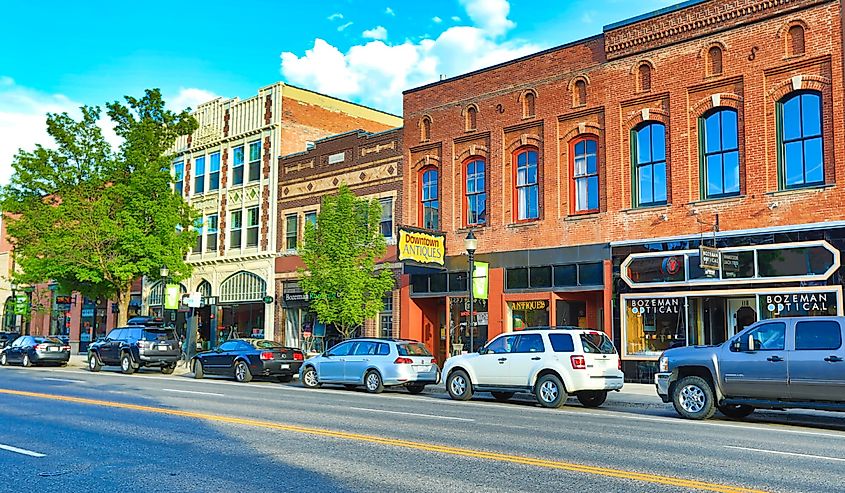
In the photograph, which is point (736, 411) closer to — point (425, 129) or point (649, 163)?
point (649, 163)

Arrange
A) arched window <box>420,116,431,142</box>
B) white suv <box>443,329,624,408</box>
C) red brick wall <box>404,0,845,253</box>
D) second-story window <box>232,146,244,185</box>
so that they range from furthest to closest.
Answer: second-story window <box>232,146,244,185</box>, arched window <box>420,116,431,142</box>, red brick wall <box>404,0,845,253</box>, white suv <box>443,329,624,408</box>

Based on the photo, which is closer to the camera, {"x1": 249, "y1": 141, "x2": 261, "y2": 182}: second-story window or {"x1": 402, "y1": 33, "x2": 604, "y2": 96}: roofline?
{"x1": 402, "y1": 33, "x2": 604, "y2": 96}: roofline

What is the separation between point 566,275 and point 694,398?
33.6 feet

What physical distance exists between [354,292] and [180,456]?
1646 cm

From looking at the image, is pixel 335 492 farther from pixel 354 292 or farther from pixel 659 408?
pixel 354 292

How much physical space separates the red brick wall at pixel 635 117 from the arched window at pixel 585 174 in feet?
0.76

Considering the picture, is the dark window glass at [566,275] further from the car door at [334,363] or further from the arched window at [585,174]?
the car door at [334,363]

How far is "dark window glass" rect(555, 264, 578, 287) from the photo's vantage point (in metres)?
25.1

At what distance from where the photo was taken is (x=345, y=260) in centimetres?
2630

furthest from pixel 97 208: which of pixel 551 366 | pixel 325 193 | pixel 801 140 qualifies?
pixel 801 140

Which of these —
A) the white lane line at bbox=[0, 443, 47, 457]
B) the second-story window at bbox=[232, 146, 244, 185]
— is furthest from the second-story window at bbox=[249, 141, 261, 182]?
the white lane line at bbox=[0, 443, 47, 457]

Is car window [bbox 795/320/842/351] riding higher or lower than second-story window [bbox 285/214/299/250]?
lower

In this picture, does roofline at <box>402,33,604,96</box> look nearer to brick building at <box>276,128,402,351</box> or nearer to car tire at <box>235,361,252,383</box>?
brick building at <box>276,128,402,351</box>

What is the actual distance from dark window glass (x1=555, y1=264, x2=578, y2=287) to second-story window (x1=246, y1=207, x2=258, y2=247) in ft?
54.1
